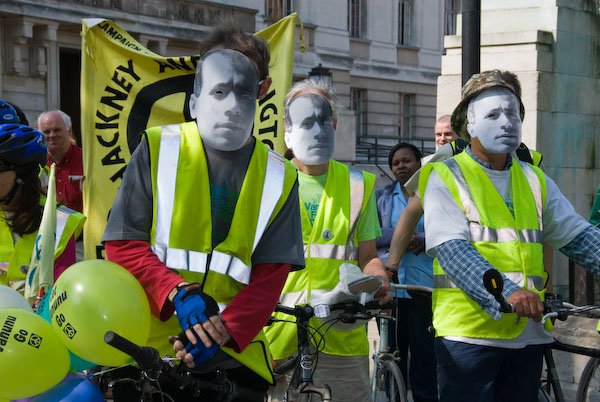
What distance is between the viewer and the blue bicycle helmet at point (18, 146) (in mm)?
3938

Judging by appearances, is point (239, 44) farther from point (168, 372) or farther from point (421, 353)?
point (421, 353)

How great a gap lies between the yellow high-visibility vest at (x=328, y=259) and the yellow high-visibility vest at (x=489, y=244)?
2.49 feet

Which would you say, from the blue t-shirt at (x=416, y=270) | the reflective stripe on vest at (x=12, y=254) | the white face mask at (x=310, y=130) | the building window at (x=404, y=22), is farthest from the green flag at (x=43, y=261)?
the building window at (x=404, y=22)

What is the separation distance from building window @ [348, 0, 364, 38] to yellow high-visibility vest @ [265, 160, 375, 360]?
107 ft

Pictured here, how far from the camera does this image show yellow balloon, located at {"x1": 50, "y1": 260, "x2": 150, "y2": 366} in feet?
9.17

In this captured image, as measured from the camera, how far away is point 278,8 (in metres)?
33.6

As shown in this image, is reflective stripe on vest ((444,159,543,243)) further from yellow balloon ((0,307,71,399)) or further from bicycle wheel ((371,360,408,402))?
yellow balloon ((0,307,71,399))

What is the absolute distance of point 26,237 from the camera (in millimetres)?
4074

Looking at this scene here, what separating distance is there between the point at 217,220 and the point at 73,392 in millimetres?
716

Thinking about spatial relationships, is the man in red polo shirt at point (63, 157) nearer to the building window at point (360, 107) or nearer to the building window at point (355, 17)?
the building window at point (360, 107)

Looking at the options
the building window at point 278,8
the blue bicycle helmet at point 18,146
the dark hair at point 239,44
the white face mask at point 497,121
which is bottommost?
the blue bicycle helmet at point 18,146

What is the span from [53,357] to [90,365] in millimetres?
152

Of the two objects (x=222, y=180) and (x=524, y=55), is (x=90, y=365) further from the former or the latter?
(x=524, y=55)

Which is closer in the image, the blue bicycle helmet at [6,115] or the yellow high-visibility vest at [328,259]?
the blue bicycle helmet at [6,115]
